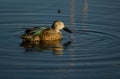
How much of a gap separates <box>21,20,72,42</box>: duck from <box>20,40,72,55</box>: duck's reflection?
0.51ft

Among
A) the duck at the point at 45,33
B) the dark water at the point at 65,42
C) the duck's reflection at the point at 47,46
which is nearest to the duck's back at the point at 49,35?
the duck at the point at 45,33

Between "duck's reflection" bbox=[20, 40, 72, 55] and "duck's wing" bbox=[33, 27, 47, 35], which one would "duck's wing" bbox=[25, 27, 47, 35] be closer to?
"duck's wing" bbox=[33, 27, 47, 35]

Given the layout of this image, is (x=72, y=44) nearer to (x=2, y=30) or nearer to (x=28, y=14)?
(x=2, y=30)

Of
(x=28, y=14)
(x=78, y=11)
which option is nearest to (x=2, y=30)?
(x=28, y=14)

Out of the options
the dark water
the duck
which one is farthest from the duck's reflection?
the duck

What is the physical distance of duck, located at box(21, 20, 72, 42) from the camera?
12.8m

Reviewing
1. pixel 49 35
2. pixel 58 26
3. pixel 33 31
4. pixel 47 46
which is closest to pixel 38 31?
pixel 33 31

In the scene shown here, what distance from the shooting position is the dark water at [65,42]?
10000mm

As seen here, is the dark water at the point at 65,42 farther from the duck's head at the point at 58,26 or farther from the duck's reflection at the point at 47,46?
the duck's head at the point at 58,26

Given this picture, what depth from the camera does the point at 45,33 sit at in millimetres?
13109

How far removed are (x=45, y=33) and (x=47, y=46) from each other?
0.90 meters

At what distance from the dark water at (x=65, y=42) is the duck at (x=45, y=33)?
22cm

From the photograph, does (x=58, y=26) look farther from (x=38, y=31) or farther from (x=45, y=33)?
(x=38, y=31)

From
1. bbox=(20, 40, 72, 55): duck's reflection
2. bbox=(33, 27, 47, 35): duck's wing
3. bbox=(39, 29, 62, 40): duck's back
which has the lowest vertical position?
bbox=(20, 40, 72, 55): duck's reflection
